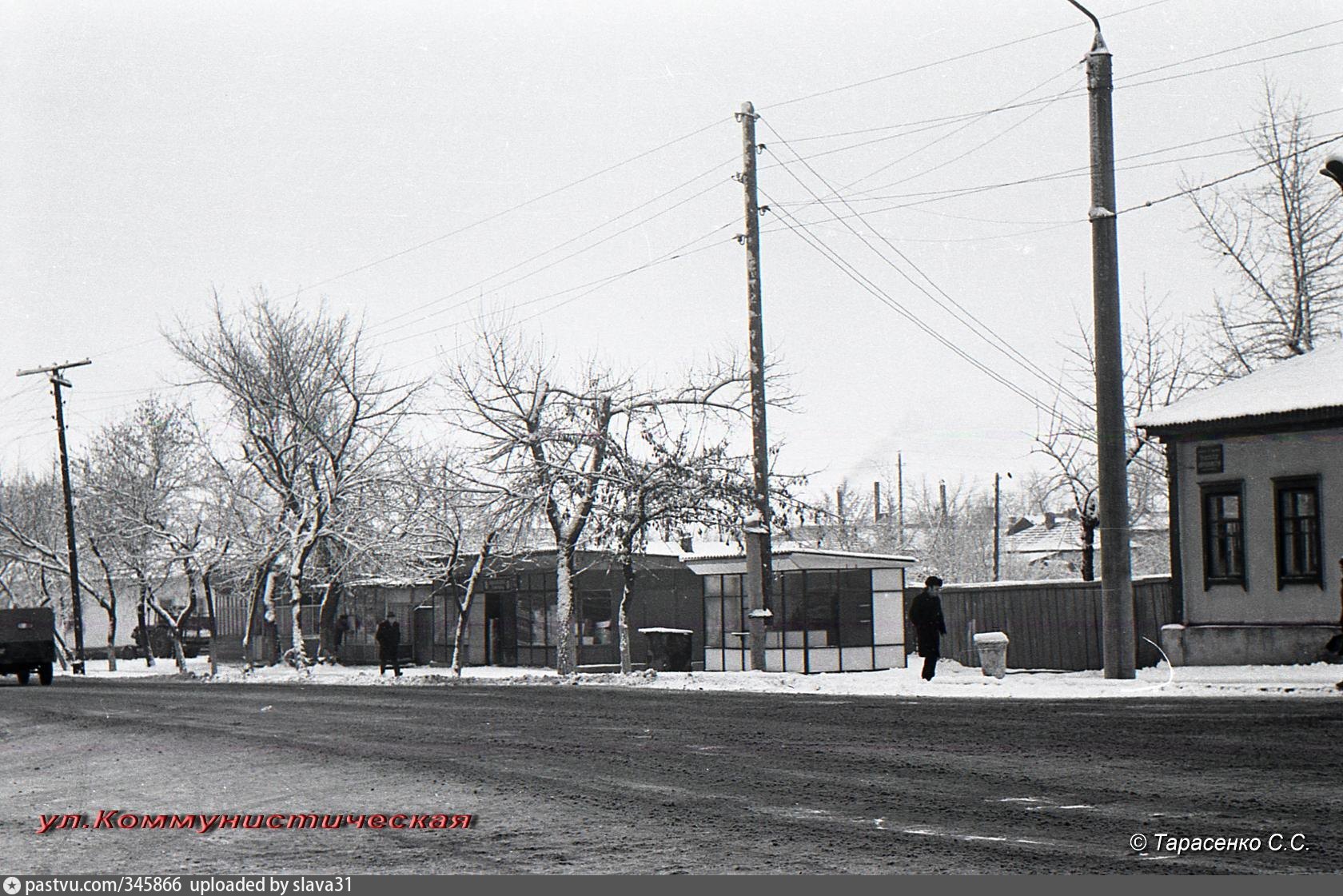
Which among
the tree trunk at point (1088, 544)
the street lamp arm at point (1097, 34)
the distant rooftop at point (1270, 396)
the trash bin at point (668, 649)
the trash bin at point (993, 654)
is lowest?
the trash bin at point (668, 649)

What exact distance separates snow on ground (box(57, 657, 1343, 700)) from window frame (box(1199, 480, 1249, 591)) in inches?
71.9

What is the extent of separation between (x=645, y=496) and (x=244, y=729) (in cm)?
1608

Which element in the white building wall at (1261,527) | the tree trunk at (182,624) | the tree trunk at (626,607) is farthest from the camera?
the tree trunk at (182,624)

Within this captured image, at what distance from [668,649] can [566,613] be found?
2.75m

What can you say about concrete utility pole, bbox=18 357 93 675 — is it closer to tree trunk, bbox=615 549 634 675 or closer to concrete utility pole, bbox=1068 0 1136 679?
tree trunk, bbox=615 549 634 675

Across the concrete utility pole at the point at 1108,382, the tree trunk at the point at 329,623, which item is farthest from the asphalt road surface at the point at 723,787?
the tree trunk at the point at 329,623

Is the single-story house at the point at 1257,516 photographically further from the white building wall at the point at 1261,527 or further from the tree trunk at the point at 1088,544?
the tree trunk at the point at 1088,544

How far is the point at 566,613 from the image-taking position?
3547 cm

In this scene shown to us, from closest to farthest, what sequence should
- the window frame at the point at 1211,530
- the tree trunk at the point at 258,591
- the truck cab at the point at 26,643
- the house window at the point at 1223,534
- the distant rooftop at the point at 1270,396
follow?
the distant rooftop at the point at 1270,396 → the window frame at the point at 1211,530 → the house window at the point at 1223,534 → the truck cab at the point at 26,643 → the tree trunk at the point at 258,591

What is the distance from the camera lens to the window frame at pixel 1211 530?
90.9 feet

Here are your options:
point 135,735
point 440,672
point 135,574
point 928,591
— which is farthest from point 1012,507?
point 135,735

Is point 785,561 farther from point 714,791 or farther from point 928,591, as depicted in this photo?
point 714,791

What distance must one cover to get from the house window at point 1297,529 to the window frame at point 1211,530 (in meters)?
0.68

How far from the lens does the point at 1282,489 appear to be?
1068 inches
